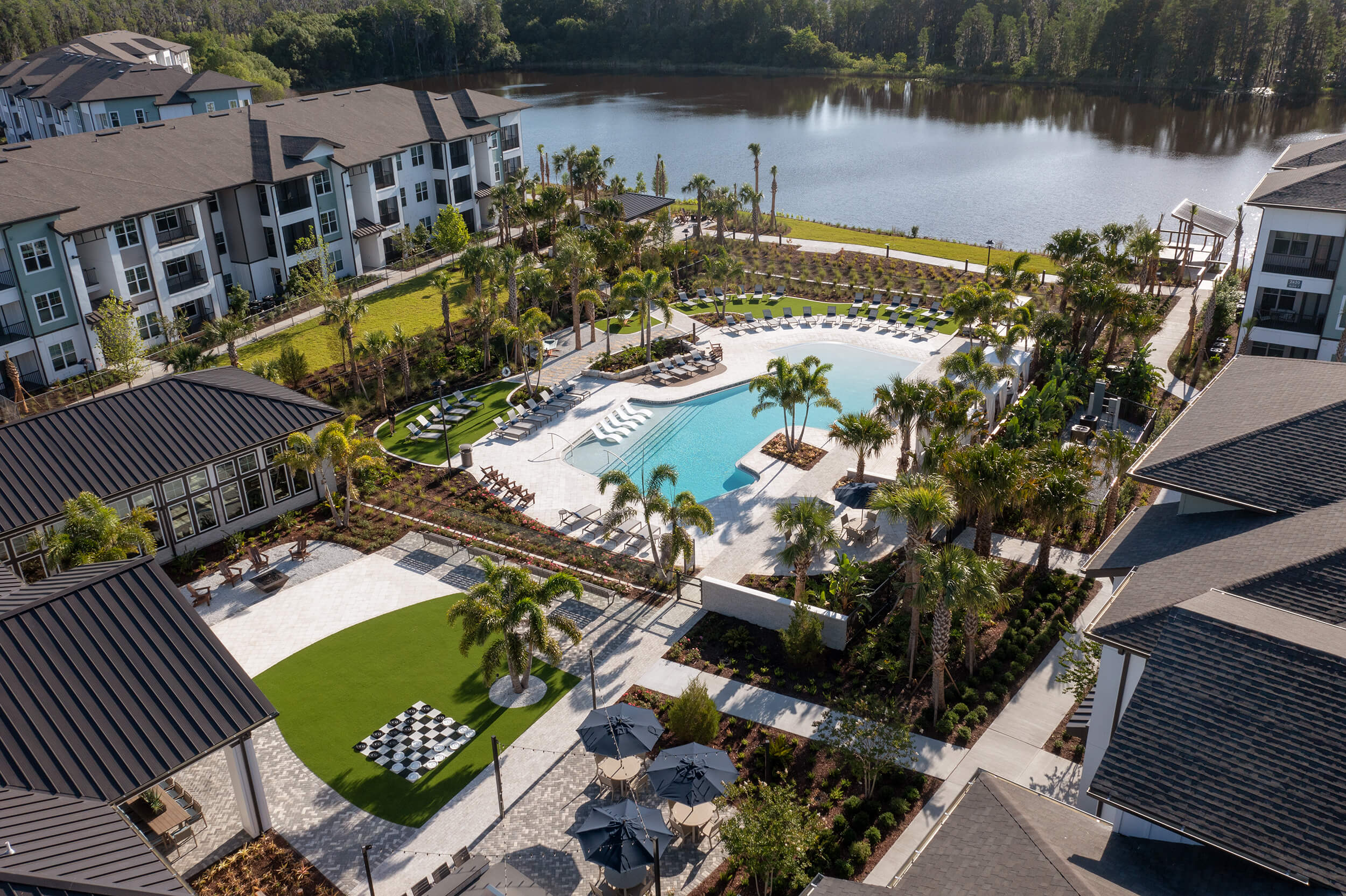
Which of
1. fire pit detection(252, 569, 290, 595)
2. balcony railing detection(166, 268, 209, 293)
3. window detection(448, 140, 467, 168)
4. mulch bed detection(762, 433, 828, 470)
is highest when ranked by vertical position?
window detection(448, 140, 467, 168)

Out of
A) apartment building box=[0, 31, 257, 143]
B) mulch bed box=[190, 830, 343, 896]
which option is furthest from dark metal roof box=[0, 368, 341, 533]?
apartment building box=[0, 31, 257, 143]

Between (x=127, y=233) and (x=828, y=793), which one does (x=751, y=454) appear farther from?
(x=127, y=233)

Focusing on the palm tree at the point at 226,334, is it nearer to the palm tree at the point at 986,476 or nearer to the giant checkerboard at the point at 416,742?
the giant checkerboard at the point at 416,742

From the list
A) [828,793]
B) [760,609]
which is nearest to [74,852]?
[828,793]

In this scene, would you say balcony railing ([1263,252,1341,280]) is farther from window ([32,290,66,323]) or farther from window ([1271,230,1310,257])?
window ([32,290,66,323])

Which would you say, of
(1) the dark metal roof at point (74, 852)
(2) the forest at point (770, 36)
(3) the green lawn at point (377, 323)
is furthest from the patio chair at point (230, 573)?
(2) the forest at point (770, 36)
